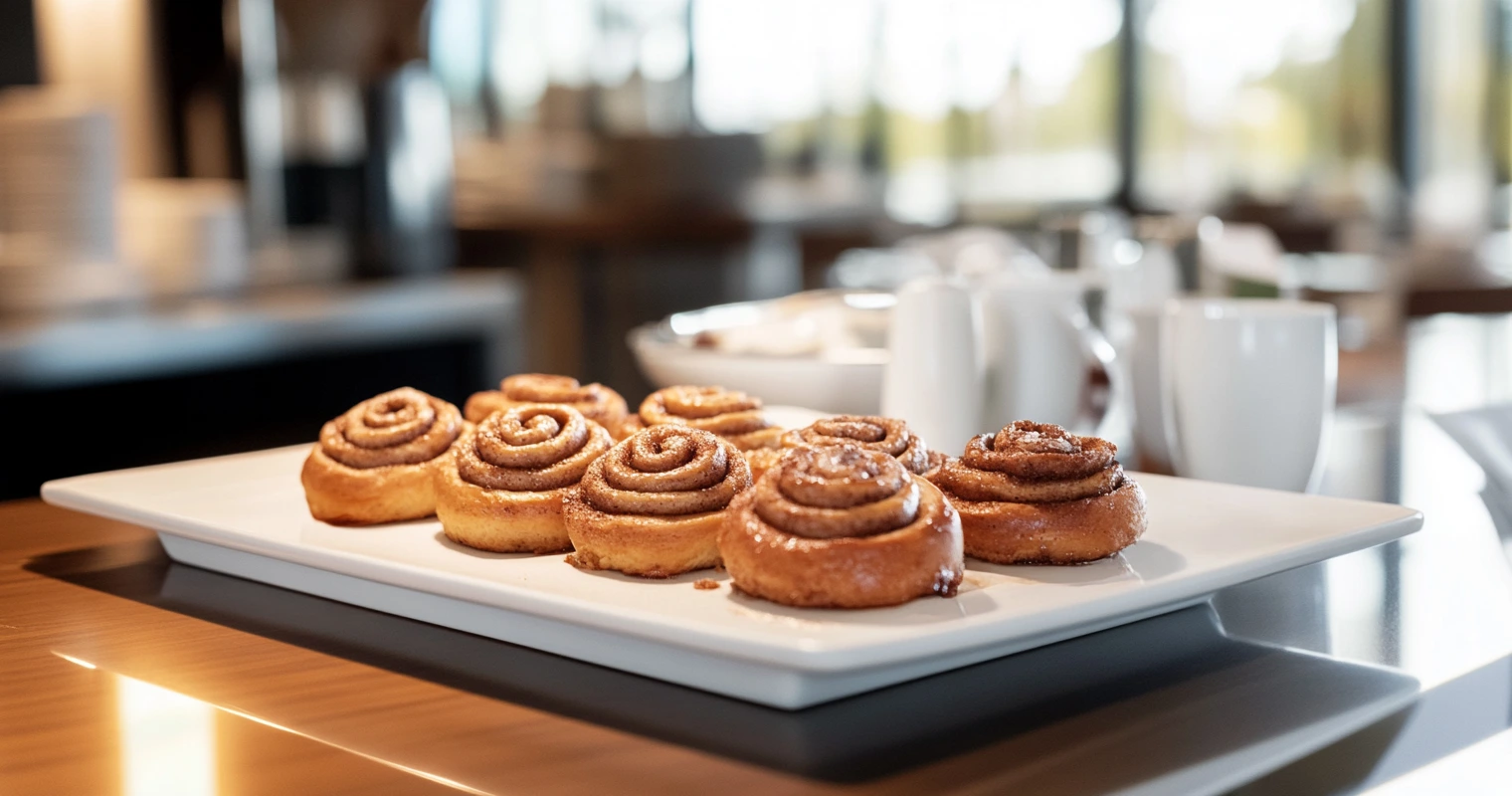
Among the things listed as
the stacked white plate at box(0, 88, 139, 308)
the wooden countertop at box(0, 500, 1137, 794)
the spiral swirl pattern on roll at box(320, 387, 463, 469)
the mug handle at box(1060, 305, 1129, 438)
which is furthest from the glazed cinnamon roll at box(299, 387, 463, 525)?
the stacked white plate at box(0, 88, 139, 308)

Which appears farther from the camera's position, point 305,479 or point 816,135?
point 816,135

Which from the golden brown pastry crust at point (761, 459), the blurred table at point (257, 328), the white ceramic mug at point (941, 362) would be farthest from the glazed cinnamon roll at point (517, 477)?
the blurred table at point (257, 328)

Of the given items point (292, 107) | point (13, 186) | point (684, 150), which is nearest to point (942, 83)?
point (684, 150)

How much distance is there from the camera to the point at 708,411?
111 centimetres

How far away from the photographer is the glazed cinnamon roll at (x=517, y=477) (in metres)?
0.93

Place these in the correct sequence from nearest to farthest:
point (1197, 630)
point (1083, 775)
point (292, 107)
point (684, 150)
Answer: point (1083, 775)
point (1197, 630)
point (292, 107)
point (684, 150)

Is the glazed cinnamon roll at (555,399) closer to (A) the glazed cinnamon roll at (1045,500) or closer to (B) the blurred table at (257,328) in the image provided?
(A) the glazed cinnamon roll at (1045,500)

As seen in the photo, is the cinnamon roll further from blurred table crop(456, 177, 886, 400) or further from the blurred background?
blurred table crop(456, 177, 886, 400)

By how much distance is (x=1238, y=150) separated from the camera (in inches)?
392

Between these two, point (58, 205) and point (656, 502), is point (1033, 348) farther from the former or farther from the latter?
point (58, 205)

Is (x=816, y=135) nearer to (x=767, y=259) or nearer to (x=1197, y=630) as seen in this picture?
(x=767, y=259)

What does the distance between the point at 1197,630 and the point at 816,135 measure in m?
10.0

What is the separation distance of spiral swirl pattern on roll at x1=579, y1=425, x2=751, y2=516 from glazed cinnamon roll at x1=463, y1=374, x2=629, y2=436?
253 mm

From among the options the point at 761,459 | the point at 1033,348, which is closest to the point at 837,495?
the point at 761,459
